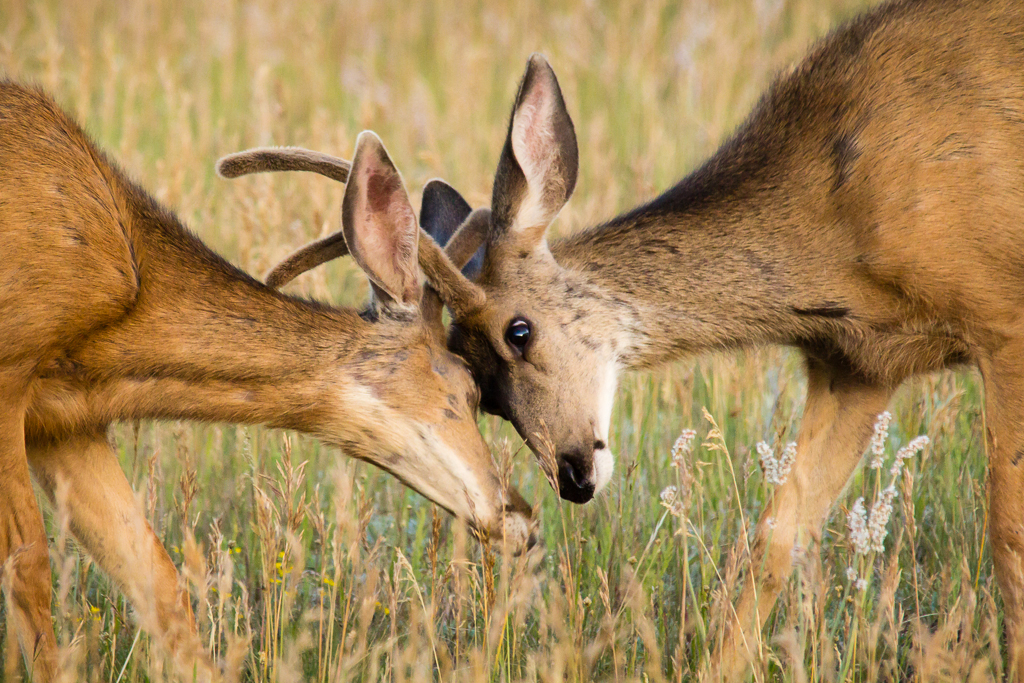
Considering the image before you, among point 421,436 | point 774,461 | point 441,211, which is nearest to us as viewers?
point 774,461

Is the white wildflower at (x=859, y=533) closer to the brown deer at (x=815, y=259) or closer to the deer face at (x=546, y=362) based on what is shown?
the brown deer at (x=815, y=259)

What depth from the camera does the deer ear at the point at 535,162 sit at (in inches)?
171

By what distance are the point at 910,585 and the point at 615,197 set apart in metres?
3.62

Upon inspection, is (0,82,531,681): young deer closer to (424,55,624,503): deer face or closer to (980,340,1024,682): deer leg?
(424,55,624,503): deer face

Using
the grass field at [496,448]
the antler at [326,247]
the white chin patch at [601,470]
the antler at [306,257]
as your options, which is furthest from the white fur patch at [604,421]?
the antler at [306,257]

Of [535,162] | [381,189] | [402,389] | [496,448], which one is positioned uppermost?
[535,162]

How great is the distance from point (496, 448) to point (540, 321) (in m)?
0.64

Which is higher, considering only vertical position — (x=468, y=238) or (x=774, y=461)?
(x=468, y=238)

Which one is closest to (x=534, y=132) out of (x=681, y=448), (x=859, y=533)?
(x=681, y=448)

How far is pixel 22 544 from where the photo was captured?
11.8 ft

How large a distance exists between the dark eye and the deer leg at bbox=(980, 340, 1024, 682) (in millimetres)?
1552

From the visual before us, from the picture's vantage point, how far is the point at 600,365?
4574mm

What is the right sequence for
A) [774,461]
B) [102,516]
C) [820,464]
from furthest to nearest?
[820,464], [102,516], [774,461]

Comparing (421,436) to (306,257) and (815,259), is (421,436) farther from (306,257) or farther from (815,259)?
(815,259)
